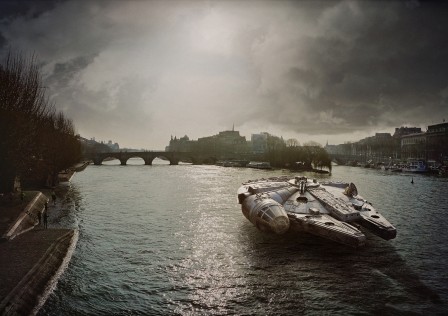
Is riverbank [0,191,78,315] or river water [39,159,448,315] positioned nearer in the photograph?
riverbank [0,191,78,315]

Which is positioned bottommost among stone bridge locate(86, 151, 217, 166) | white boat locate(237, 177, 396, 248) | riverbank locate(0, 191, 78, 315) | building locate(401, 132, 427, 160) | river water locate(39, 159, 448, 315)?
river water locate(39, 159, 448, 315)

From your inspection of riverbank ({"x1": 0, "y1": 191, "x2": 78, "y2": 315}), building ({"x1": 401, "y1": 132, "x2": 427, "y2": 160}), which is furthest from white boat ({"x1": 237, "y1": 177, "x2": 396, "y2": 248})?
building ({"x1": 401, "y1": 132, "x2": 427, "y2": 160})

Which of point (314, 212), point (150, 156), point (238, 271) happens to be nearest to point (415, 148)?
point (150, 156)

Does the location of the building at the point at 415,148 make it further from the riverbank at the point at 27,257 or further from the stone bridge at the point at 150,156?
the riverbank at the point at 27,257

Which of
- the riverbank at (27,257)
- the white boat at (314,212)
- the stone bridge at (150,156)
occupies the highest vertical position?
the stone bridge at (150,156)

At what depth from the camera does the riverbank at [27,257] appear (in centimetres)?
1545

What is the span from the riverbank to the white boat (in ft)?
46.4

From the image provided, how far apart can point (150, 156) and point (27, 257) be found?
163248 millimetres

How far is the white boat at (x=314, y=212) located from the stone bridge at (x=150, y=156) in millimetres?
148597

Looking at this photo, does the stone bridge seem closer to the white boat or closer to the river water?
the river water

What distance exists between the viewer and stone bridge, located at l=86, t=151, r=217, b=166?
17175cm

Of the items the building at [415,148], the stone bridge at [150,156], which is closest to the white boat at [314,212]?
the stone bridge at [150,156]

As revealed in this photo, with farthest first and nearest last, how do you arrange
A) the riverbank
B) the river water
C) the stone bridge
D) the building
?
the building → the stone bridge → the river water → the riverbank

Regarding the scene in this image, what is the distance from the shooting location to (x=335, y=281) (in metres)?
19.7
